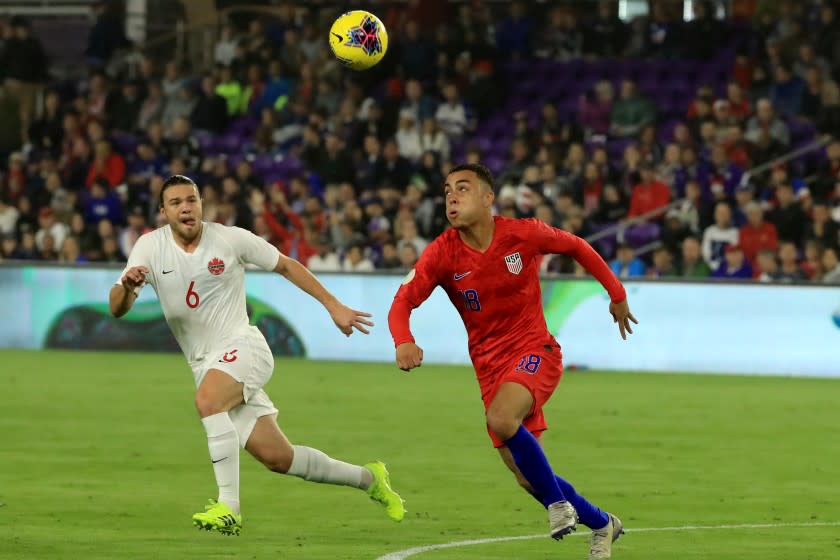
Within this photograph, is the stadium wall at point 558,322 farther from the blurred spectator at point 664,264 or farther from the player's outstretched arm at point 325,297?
the player's outstretched arm at point 325,297

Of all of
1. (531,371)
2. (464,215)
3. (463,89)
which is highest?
(463,89)

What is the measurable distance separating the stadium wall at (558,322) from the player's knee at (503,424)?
1175 cm

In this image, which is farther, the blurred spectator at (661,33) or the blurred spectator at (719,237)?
the blurred spectator at (661,33)

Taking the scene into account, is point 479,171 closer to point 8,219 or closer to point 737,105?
point 737,105

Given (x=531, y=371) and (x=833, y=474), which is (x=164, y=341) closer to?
(x=833, y=474)

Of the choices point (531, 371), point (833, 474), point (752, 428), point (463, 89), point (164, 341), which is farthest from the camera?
point (463, 89)

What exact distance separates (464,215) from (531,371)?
2.62 feet

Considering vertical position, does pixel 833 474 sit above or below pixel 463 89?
below

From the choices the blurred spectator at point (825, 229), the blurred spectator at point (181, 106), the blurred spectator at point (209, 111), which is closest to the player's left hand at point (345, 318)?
the blurred spectator at point (825, 229)

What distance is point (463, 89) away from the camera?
84.7ft

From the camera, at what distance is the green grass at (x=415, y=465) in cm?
847

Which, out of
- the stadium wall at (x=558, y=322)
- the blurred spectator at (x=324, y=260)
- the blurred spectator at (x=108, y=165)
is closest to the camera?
the stadium wall at (x=558, y=322)

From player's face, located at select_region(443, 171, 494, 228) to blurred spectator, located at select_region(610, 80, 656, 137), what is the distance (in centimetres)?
1619

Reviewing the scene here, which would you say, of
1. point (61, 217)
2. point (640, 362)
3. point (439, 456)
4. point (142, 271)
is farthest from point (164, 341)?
point (142, 271)
